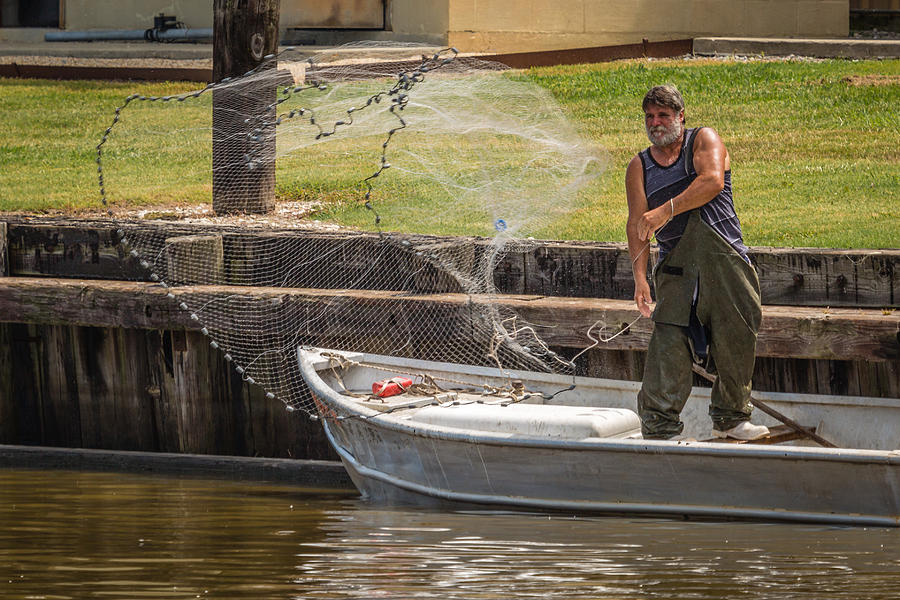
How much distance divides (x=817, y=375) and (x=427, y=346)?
7.70 ft

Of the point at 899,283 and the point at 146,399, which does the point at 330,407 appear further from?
the point at 899,283

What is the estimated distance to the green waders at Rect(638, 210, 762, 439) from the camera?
24.0 ft

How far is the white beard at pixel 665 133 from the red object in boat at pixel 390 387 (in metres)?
2.43

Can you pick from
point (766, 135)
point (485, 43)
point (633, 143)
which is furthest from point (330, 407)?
point (485, 43)

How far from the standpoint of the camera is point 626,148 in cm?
1540

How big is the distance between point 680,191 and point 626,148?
8183mm

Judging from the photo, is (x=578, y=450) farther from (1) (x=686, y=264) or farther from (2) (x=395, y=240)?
(2) (x=395, y=240)

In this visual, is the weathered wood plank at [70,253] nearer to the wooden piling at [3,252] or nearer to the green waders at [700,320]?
the wooden piling at [3,252]

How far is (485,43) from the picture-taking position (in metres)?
21.4

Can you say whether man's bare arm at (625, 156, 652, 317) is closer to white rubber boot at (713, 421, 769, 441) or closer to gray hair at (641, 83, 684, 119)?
gray hair at (641, 83, 684, 119)

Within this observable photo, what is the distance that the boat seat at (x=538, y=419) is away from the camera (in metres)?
7.66

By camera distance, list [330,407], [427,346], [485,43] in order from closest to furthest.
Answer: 1. [330,407]
2. [427,346]
3. [485,43]

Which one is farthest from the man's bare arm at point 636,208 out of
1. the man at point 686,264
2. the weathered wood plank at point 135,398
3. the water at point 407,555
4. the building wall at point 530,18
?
the building wall at point 530,18

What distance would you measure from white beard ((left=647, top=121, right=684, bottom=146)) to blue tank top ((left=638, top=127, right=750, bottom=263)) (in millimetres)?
73
